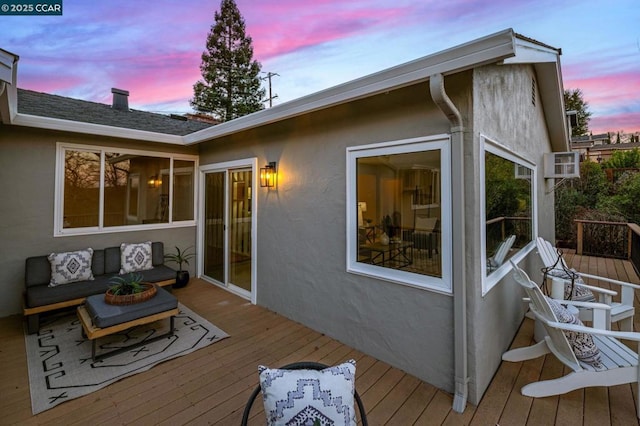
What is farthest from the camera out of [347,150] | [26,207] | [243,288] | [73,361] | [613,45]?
[613,45]

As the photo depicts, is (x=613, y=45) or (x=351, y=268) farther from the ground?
(x=613, y=45)

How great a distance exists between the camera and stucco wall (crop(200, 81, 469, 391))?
273 centimetres

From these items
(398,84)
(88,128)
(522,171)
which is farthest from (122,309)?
(522,171)

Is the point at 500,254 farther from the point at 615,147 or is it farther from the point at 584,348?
the point at 615,147

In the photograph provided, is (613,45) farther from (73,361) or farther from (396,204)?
(73,361)

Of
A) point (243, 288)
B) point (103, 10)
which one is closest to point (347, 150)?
point (243, 288)

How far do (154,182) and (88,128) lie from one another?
58.7 inches

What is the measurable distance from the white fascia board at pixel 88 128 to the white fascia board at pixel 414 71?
2746 mm

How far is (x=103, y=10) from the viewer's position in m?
5.32

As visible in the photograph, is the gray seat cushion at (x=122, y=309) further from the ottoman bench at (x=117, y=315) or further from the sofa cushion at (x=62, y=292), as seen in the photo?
the sofa cushion at (x=62, y=292)

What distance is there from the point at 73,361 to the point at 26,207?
2.83 metres

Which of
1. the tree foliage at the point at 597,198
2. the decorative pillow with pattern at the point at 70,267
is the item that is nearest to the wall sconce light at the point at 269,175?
the decorative pillow with pattern at the point at 70,267

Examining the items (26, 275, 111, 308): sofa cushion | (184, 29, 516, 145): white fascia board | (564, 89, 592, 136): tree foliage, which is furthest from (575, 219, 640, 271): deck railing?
(564, 89, 592, 136): tree foliage

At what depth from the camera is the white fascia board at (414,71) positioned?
1.94m
